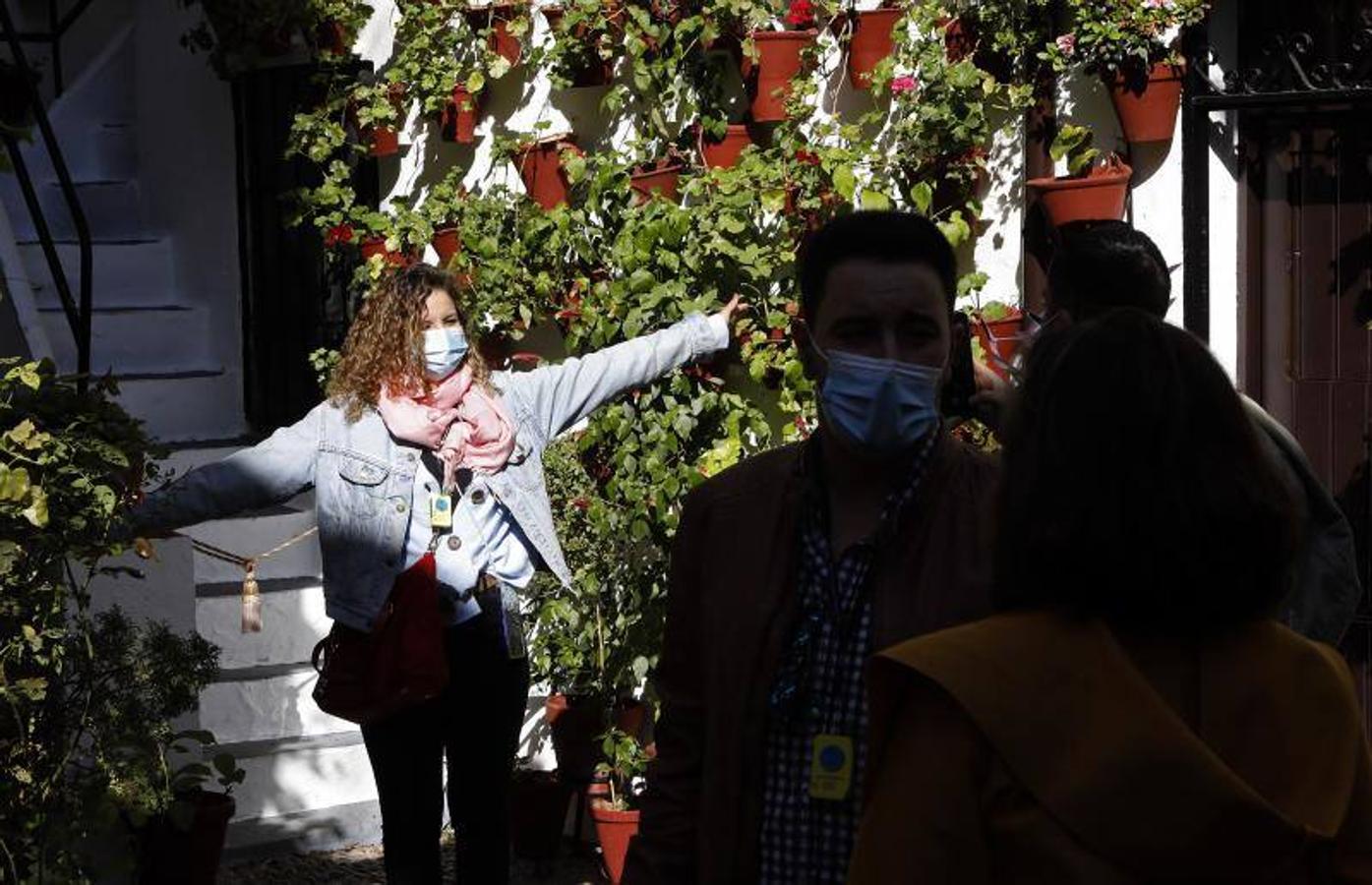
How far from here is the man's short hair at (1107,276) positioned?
370 centimetres

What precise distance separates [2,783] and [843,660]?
2.70m

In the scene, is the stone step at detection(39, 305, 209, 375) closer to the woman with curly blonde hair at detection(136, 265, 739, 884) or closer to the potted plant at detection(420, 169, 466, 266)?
the potted plant at detection(420, 169, 466, 266)

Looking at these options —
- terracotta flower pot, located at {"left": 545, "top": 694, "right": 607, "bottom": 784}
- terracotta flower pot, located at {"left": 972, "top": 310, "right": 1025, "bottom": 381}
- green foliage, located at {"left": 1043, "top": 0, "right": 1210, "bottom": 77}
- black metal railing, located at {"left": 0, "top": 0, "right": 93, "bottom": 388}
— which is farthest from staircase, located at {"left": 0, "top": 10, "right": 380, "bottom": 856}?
green foliage, located at {"left": 1043, "top": 0, "right": 1210, "bottom": 77}

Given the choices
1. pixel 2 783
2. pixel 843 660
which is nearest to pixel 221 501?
pixel 2 783

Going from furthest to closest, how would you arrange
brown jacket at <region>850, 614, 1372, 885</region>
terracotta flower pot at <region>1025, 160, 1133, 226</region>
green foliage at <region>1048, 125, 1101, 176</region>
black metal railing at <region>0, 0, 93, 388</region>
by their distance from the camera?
black metal railing at <region>0, 0, 93, 388</region>, green foliage at <region>1048, 125, 1101, 176</region>, terracotta flower pot at <region>1025, 160, 1133, 226</region>, brown jacket at <region>850, 614, 1372, 885</region>

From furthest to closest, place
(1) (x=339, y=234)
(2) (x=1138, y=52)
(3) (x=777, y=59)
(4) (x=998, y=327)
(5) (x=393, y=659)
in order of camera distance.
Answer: (1) (x=339, y=234) < (3) (x=777, y=59) < (4) (x=998, y=327) < (2) (x=1138, y=52) < (5) (x=393, y=659)

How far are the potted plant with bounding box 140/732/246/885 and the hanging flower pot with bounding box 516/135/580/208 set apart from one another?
2.55m

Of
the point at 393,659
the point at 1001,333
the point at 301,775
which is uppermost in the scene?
the point at 1001,333

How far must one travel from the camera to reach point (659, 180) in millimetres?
7254

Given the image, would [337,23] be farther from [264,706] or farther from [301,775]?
[301,775]

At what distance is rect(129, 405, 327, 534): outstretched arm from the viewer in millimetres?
5027

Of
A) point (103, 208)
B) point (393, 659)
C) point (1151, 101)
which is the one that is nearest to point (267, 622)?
point (393, 659)

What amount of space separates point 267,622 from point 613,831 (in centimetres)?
161

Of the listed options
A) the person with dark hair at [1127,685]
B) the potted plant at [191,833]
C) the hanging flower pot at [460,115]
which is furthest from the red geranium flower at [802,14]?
the person with dark hair at [1127,685]
